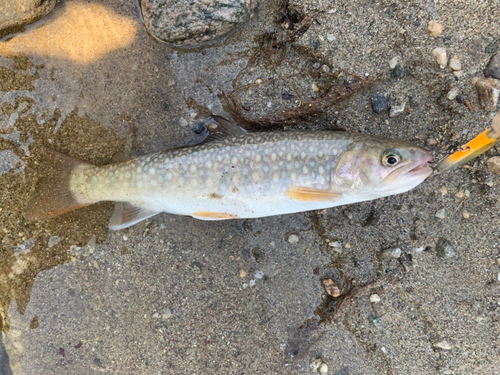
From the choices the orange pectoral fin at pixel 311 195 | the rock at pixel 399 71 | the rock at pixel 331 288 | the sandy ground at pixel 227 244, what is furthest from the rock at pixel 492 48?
the rock at pixel 331 288

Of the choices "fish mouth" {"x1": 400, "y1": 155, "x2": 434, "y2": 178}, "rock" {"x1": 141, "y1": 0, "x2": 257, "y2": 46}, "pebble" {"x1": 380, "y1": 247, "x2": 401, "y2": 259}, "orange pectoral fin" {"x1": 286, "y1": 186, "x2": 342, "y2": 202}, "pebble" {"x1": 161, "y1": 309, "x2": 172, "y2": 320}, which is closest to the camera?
"fish mouth" {"x1": 400, "y1": 155, "x2": 434, "y2": 178}

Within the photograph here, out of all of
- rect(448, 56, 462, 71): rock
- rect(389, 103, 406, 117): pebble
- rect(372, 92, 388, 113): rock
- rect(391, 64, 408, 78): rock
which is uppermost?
rect(448, 56, 462, 71): rock

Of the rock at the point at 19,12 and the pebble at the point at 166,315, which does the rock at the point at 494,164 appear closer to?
the pebble at the point at 166,315

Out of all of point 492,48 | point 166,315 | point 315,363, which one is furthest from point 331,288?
point 492,48

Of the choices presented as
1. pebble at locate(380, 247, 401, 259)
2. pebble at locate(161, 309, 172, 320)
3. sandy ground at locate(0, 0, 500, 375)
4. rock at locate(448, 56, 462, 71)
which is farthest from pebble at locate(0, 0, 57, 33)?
pebble at locate(380, 247, 401, 259)

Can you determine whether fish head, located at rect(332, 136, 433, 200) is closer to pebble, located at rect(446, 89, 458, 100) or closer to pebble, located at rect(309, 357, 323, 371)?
pebble, located at rect(446, 89, 458, 100)
